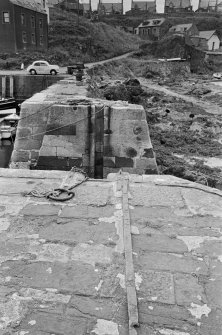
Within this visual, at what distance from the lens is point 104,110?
817cm

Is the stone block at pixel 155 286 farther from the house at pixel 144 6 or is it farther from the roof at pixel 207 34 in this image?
the house at pixel 144 6

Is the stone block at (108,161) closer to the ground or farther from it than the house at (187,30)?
closer to the ground

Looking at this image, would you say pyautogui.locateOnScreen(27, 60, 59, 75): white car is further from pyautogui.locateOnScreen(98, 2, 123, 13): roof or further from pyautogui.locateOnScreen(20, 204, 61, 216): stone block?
pyautogui.locateOnScreen(98, 2, 123, 13): roof

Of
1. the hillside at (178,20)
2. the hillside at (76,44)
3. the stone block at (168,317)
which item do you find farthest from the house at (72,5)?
the stone block at (168,317)

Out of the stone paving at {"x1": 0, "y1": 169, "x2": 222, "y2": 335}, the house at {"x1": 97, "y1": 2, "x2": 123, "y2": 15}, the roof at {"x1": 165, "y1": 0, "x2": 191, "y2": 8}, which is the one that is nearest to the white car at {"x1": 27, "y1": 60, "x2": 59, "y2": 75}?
the stone paving at {"x1": 0, "y1": 169, "x2": 222, "y2": 335}

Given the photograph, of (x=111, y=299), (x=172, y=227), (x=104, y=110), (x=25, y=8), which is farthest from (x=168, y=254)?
(x=25, y=8)

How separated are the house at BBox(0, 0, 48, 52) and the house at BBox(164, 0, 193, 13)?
58340mm

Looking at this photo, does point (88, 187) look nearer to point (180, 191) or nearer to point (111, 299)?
point (180, 191)

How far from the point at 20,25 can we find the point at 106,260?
43260 mm

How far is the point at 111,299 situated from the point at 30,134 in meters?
6.33

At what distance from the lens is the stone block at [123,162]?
329 inches

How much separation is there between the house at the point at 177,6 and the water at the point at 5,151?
88252mm

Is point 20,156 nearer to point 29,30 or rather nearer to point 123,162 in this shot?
point 123,162

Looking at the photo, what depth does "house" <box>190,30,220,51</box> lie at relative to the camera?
6919 centimetres
